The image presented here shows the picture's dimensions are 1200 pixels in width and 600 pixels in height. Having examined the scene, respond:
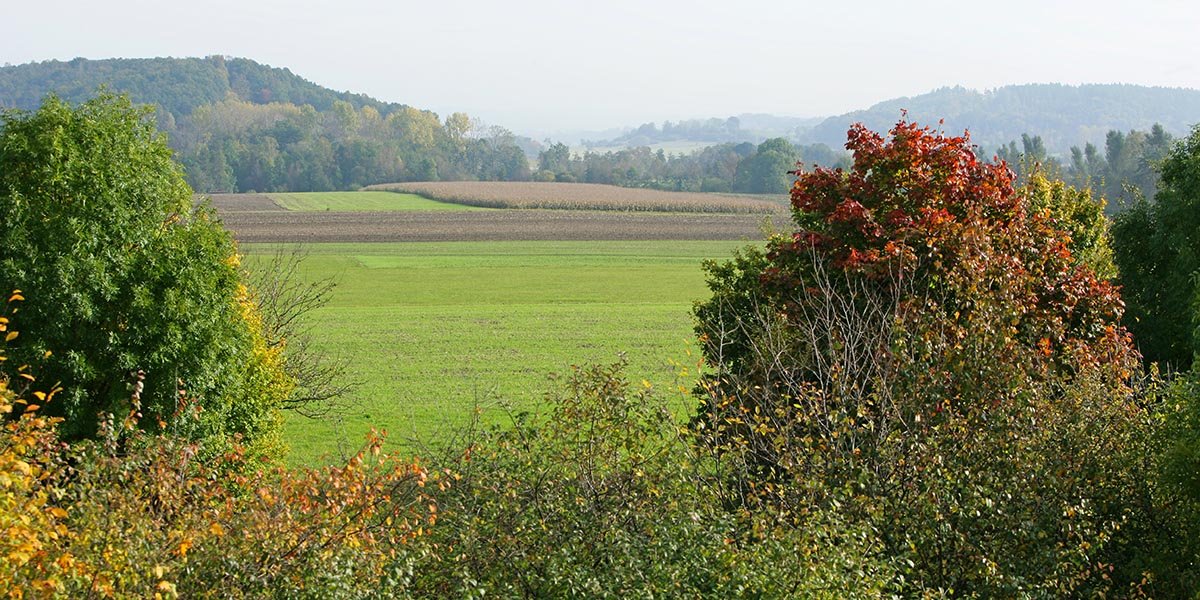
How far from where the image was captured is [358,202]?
10050cm

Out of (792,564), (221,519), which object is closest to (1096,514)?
(792,564)

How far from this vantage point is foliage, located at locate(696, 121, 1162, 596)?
33.3ft

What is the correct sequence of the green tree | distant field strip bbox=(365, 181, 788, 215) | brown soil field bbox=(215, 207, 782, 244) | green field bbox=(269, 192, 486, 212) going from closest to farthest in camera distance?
brown soil field bbox=(215, 207, 782, 244) → distant field strip bbox=(365, 181, 788, 215) → green field bbox=(269, 192, 486, 212) → the green tree

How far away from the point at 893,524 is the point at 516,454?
3726 mm

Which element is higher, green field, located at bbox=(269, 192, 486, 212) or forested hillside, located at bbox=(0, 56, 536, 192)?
forested hillside, located at bbox=(0, 56, 536, 192)

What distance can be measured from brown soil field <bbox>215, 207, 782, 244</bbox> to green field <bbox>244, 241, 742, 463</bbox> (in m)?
3.59

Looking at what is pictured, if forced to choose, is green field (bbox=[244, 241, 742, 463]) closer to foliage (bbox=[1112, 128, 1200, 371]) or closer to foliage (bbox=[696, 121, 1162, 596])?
foliage (bbox=[696, 121, 1162, 596])

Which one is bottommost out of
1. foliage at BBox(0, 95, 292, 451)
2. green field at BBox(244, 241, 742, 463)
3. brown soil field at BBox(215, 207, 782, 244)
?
green field at BBox(244, 241, 742, 463)

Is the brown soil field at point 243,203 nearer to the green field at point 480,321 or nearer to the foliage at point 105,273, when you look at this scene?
the green field at point 480,321

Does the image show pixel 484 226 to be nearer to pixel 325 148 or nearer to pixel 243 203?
pixel 243 203

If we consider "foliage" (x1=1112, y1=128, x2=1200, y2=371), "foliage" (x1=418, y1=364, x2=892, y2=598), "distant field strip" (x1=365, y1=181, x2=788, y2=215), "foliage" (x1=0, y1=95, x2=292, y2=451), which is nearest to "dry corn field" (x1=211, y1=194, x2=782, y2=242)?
"distant field strip" (x1=365, y1=181, x2=788, y2=215)

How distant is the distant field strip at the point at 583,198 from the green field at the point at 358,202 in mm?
1926

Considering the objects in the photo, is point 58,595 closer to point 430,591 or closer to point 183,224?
point 430,591

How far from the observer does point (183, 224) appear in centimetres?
1780
